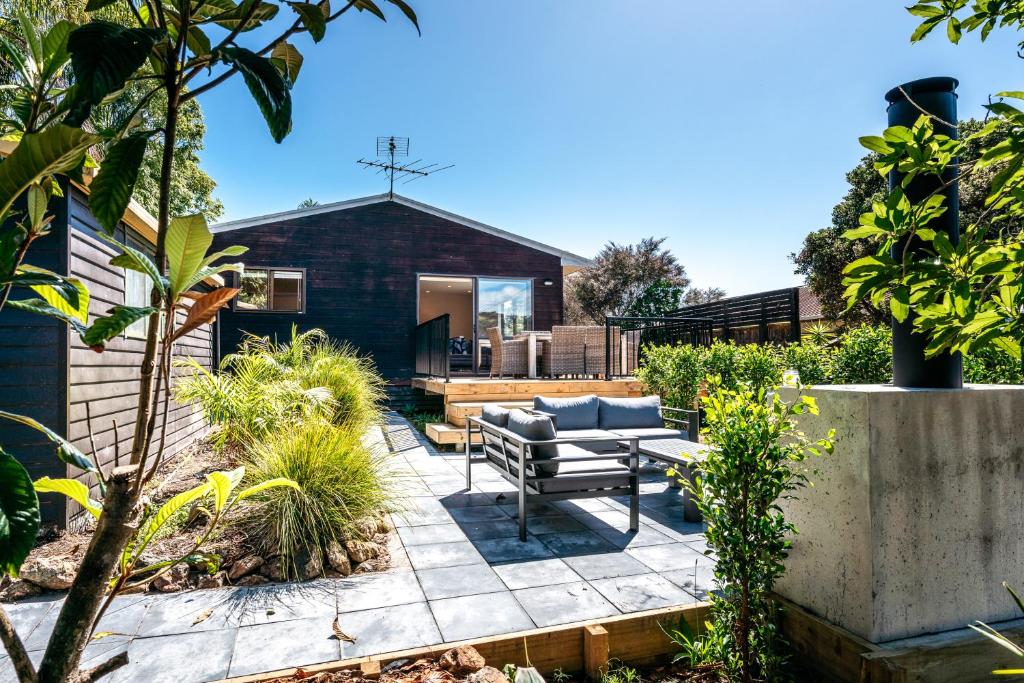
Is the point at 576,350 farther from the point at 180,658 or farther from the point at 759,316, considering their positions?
the point at 180,658

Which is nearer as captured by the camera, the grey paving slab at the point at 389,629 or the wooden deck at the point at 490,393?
the grey paving slab at the point at 389,629

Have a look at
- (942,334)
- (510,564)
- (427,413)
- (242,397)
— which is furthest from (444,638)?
(427,413)

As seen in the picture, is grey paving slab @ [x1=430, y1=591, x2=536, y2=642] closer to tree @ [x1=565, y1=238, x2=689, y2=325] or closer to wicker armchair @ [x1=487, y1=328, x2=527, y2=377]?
wicker armchair @ [x1=487, y1=328, x2=527, y2=377]

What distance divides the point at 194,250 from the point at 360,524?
9.01ft

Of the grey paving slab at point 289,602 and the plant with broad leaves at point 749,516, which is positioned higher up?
the plant with broad leaves at point 749,516

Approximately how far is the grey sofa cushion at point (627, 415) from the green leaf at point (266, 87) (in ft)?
16.4

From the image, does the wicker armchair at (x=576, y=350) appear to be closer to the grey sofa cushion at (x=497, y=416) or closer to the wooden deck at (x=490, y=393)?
the wooden deck at (x=490, y=393)

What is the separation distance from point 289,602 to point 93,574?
6.13 feet

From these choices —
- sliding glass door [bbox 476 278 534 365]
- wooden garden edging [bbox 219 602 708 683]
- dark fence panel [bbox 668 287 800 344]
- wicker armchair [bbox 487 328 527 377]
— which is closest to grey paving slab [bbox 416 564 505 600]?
wooden garden edging [bbox 219 602 708 683]

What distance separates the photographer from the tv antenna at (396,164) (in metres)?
11.7

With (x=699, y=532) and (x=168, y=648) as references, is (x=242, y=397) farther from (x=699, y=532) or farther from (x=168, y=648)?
(x=699, y=532)

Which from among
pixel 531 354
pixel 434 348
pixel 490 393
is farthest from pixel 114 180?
pixel 531 354

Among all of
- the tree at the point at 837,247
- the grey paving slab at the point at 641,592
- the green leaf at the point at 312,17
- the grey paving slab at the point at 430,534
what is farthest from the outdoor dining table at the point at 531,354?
the tree at the point at 837,247

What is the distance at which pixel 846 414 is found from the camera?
1.91 meters
